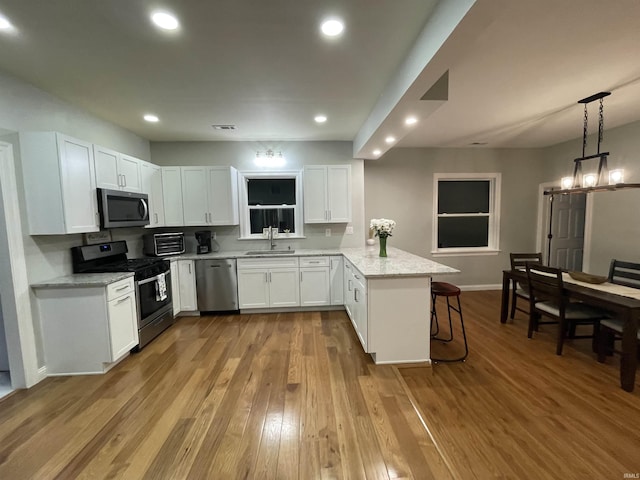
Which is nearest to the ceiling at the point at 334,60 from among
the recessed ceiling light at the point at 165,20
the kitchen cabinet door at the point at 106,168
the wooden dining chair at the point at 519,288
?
the recessed ceiling light at the point at 165,20

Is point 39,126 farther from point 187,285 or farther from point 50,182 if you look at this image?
point 187,285

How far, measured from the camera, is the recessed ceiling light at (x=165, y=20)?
1.59 m

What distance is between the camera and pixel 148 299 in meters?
3.07

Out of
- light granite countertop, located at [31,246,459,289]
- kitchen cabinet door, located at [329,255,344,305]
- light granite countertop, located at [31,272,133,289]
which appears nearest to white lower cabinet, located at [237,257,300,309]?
kitchen cabinet door, located at [329,255,344,305]

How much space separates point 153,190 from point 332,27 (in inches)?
129

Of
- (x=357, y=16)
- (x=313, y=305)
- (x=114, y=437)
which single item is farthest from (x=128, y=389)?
(x=357, y=16)

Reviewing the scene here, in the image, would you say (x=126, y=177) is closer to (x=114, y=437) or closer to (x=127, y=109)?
(x=127, y=109)

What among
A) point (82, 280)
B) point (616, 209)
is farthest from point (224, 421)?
point (616, 209)

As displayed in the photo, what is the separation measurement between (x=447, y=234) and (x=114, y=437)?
5.16m

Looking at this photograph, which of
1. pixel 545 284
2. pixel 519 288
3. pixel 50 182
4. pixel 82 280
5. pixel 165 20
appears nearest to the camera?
pixel 165 20

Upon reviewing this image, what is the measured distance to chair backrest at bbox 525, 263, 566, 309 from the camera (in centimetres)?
263

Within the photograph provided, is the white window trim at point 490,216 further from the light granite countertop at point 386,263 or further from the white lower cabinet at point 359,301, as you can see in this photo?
the white lower cabinet at point 359,301

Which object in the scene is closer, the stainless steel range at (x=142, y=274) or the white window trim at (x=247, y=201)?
the stainless steel range at (x=142, y=274)

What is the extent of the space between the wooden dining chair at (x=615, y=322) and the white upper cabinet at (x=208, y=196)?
4344 mm
